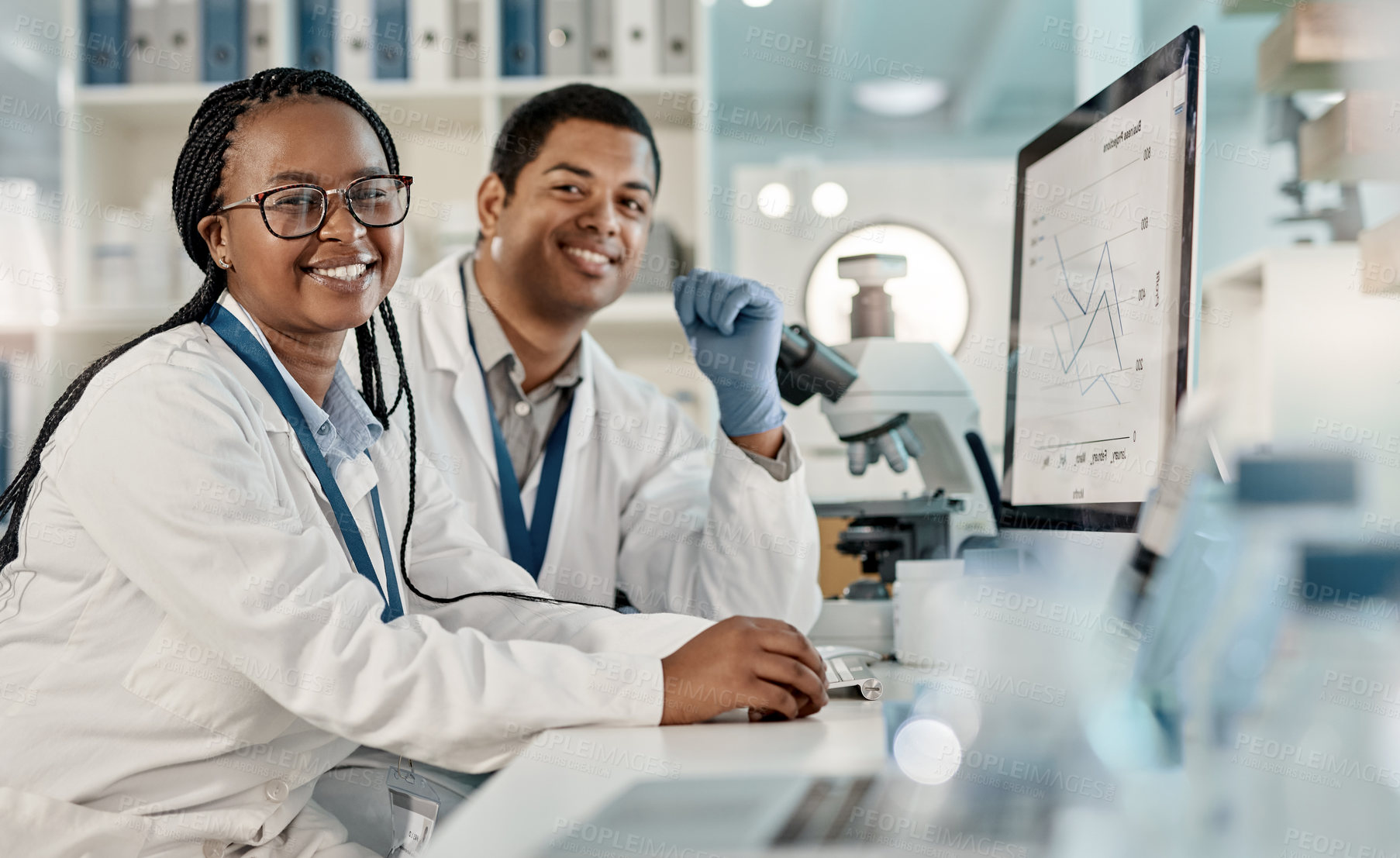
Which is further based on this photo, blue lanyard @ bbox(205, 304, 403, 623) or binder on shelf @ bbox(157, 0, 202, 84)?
binder on shelf @ bbox(157, 0, 202, 84)

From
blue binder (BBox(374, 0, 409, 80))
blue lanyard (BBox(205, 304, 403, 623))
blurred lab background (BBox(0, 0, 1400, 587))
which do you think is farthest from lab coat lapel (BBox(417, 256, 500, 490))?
blue binder (BBox(374, 0, 409, 80))

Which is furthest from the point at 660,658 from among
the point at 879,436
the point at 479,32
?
the point at 479,32

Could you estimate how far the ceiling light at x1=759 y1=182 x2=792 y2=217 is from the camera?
9.07ft

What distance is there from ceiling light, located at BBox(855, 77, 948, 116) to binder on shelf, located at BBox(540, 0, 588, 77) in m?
3.10

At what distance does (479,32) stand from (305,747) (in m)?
2.08

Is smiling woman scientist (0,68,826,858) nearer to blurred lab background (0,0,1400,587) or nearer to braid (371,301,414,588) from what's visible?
braid (371,301,414,588)

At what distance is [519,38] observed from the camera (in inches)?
101

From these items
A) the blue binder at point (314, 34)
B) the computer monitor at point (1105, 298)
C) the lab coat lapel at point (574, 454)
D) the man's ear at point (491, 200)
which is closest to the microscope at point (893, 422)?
the computer monitor at point (1105, 298)

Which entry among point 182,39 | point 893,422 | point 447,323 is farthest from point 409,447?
point 182,39

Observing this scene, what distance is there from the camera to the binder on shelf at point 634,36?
2.54 metres

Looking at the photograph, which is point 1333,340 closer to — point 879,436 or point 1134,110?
point 879,436

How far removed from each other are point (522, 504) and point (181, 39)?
1693 millimetres

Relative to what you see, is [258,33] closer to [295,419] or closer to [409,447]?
[409,447]

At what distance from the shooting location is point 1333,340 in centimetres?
222
